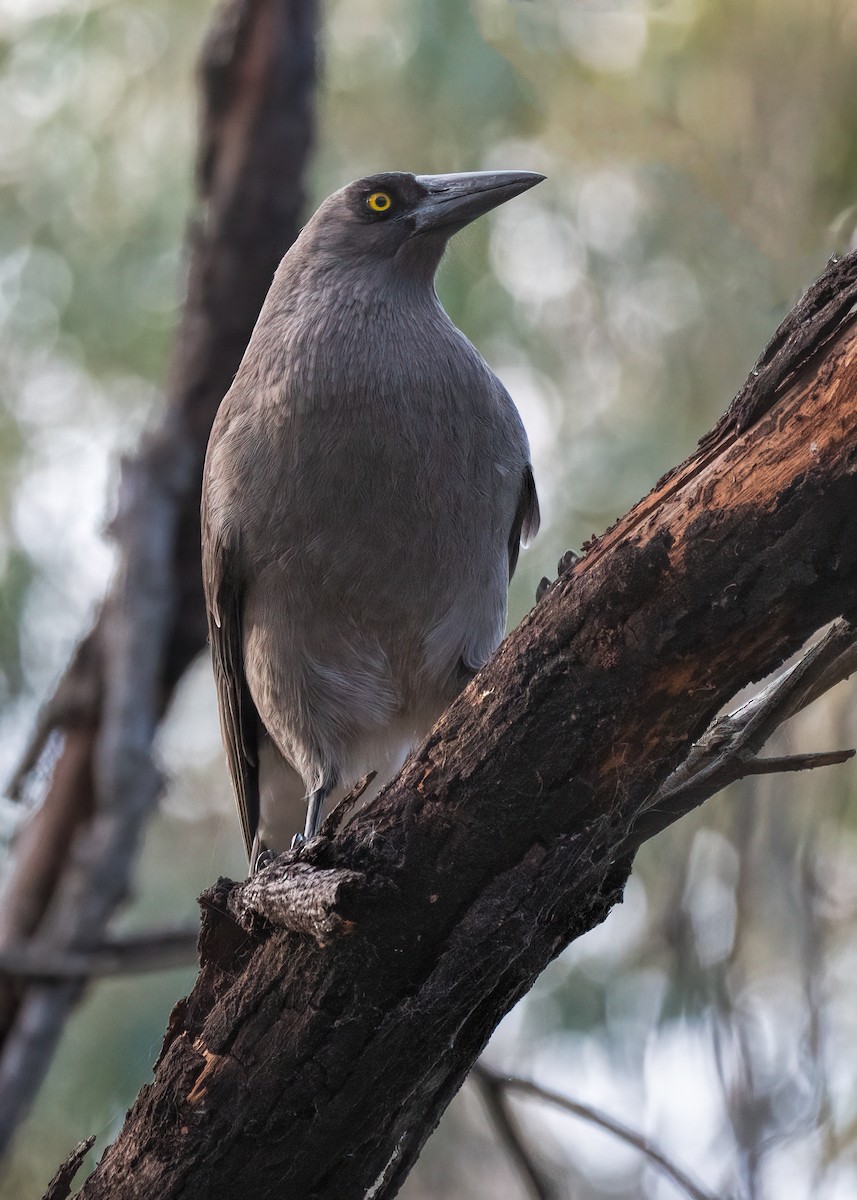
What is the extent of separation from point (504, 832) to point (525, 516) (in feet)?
7.39

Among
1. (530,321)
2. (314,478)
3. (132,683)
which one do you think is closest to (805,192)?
(530,321)

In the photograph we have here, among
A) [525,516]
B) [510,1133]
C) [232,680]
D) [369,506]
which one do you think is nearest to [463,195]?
[525,516]

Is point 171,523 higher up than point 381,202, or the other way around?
point 171,523

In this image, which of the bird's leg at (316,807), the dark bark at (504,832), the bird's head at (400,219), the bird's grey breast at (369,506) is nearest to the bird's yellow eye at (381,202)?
the bird's head at (400,219)

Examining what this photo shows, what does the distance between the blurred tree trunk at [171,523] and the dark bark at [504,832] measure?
275 cm

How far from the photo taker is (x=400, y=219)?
4793 millimetres

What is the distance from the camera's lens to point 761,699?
2580 mm

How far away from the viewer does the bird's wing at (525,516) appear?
4.43 metres

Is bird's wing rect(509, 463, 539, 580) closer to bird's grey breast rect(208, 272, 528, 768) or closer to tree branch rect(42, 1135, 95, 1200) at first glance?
bird's grey breast rect(208, 272, 528, 768)

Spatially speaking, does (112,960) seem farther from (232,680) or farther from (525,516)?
(525,516)

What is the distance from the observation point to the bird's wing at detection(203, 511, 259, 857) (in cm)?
442

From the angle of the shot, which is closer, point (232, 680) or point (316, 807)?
point (316, 807)

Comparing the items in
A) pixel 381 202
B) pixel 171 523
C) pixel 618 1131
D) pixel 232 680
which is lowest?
pixel 618 1131

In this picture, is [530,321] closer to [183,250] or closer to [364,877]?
[183,250]
